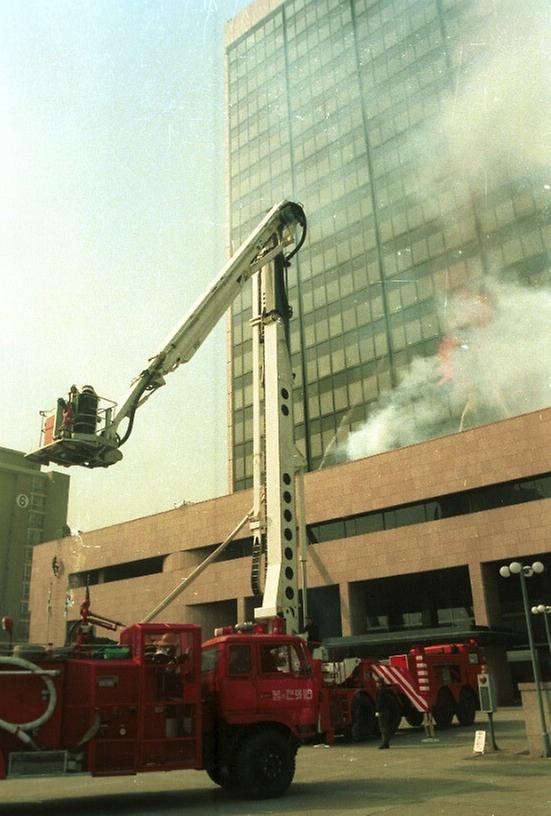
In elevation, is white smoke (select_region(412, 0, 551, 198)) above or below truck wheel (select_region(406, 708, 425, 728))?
above

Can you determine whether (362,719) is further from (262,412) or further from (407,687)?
(262,412)

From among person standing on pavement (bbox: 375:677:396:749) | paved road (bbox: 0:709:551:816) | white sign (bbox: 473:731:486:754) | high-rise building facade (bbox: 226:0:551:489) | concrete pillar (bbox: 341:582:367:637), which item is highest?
high-rise building facade (bbox: 226:0:551:489)

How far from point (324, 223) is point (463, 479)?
33.8 metres

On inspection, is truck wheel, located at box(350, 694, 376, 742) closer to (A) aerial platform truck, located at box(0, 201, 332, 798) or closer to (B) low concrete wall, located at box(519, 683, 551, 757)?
(B) low concrete wall, located at box(519, 683, 551, 757)

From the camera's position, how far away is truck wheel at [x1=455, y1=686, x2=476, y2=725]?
24.5 metres

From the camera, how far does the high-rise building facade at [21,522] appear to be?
84.1 metres

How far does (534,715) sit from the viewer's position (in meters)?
15.2

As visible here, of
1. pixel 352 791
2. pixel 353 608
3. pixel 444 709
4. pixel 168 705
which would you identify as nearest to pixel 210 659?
pixel 168 705

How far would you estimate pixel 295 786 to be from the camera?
1234 centimetres

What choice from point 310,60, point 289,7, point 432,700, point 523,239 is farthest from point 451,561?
point 289,7

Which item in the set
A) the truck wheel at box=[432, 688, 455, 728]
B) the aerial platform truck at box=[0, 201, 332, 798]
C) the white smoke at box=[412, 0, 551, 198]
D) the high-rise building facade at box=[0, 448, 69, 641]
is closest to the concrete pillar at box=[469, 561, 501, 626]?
the truck wheel at box=[432, 688, 455, 728]

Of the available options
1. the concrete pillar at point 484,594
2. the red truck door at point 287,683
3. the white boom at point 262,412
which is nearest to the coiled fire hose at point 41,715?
the red truck door at point 287,683

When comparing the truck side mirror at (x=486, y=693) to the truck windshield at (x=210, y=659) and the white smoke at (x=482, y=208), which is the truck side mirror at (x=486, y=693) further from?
the white smoke at (x=482, y=208)

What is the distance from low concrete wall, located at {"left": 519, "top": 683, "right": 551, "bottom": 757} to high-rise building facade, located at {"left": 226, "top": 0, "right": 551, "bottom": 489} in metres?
34.4
